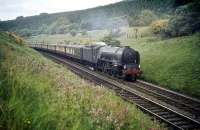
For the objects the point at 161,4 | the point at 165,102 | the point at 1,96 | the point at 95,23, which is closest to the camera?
the point at 1,96

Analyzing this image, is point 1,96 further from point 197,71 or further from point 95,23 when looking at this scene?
point 95,23

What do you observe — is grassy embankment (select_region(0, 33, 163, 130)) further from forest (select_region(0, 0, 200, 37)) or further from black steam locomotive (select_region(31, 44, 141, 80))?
forest (select_region(0, 0, 200, 37))

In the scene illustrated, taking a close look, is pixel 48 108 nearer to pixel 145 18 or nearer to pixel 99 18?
pixel 145 18

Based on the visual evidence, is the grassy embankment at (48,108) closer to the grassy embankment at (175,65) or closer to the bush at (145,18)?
the grassy embankment at (175,65)

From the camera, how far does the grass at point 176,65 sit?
22625mm

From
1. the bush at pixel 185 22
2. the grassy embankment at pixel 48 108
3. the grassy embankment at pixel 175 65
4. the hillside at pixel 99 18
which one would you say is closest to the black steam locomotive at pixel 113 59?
the grassy embankment at pixel 175 65

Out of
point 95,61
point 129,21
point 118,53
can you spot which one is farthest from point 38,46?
point 118,53

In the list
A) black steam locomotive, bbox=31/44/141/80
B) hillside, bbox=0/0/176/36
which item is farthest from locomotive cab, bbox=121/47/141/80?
hillside, bbox=0/0/176/36

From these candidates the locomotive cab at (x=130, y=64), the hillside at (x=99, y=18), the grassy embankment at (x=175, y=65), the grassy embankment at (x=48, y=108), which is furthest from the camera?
the hillside at (x=99, y=18)

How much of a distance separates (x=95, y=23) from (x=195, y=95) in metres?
96.7

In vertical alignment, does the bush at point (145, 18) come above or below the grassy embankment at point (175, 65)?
above

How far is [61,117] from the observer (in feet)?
23.2

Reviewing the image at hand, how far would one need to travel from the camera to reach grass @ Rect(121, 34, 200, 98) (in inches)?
891

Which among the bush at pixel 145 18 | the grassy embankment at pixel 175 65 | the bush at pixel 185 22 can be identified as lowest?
the grassy embankment at pixel 175 65
